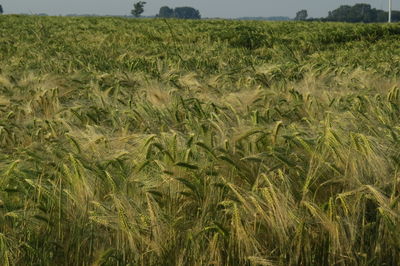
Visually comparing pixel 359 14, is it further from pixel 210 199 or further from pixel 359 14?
pixel 210 199

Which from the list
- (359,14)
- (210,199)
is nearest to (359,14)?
(359,14)

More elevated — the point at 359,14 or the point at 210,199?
the point at 359,14

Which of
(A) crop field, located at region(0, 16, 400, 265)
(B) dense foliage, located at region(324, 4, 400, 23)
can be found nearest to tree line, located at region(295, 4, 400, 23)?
(B) dense foliage, located at region(324, 4, 400, 23)

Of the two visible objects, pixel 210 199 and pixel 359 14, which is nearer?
pixel 210 199

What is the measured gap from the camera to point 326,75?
5.09 m

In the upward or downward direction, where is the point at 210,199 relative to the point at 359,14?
downward

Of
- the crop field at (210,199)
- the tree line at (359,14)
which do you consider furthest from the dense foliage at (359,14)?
the crop field at (210,199)

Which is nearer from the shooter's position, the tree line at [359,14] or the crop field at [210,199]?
the crop field at [210,199]

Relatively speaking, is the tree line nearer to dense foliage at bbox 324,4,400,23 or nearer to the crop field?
dense foliage at bbox 324,4,400,23

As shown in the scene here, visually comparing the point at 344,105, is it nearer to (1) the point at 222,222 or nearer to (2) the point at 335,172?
(2) the point at 335,172

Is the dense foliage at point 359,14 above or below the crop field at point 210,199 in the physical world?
above

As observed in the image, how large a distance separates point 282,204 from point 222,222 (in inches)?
10.6

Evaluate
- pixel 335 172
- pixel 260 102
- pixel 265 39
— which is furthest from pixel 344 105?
pixel 265 39

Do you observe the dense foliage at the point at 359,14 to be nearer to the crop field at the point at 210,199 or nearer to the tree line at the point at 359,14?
the tree line at the point at 359,14
